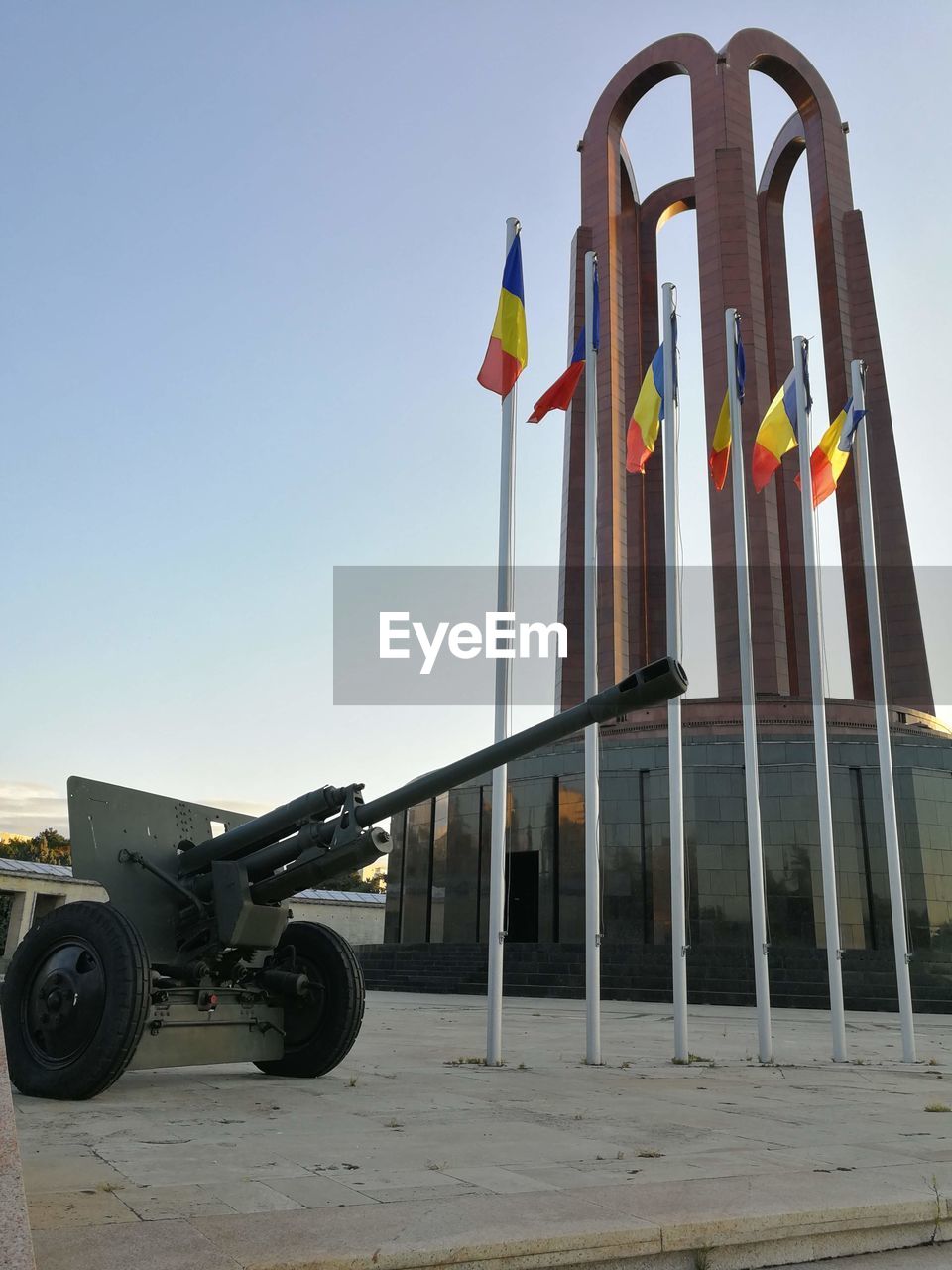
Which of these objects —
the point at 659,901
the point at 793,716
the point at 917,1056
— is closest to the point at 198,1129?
the point at 917,1056

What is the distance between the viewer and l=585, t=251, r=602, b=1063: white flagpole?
1210 centimetres

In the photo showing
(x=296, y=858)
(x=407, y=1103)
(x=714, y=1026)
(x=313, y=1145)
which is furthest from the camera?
(x=714, y=1026)

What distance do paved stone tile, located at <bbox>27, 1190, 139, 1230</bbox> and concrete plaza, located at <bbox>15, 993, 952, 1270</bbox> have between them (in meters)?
0.02

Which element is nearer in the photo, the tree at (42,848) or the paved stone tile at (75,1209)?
the paved stone tile at (75,1209)

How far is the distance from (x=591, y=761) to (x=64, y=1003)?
6556 millimetres

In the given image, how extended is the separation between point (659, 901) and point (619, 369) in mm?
19625

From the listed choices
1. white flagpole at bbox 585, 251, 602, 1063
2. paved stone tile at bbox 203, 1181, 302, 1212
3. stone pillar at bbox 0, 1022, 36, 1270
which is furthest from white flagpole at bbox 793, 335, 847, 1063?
stone pillar at bbox 0, 1022, 36, 1270

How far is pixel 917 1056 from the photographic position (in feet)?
46.9

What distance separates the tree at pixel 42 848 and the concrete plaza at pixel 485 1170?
72089 millimetres

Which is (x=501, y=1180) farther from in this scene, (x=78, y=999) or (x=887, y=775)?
(x=887, y=775)

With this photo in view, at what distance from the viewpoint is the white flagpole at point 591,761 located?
39.7ft

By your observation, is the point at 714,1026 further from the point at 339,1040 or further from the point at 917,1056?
the point at 339,1040

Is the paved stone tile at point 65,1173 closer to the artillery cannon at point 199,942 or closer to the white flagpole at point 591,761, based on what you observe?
the artillery cannon at point 199,942

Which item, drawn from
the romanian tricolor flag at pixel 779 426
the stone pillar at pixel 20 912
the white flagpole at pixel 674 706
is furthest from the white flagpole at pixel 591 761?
the stone pillar at pixel 20 912
